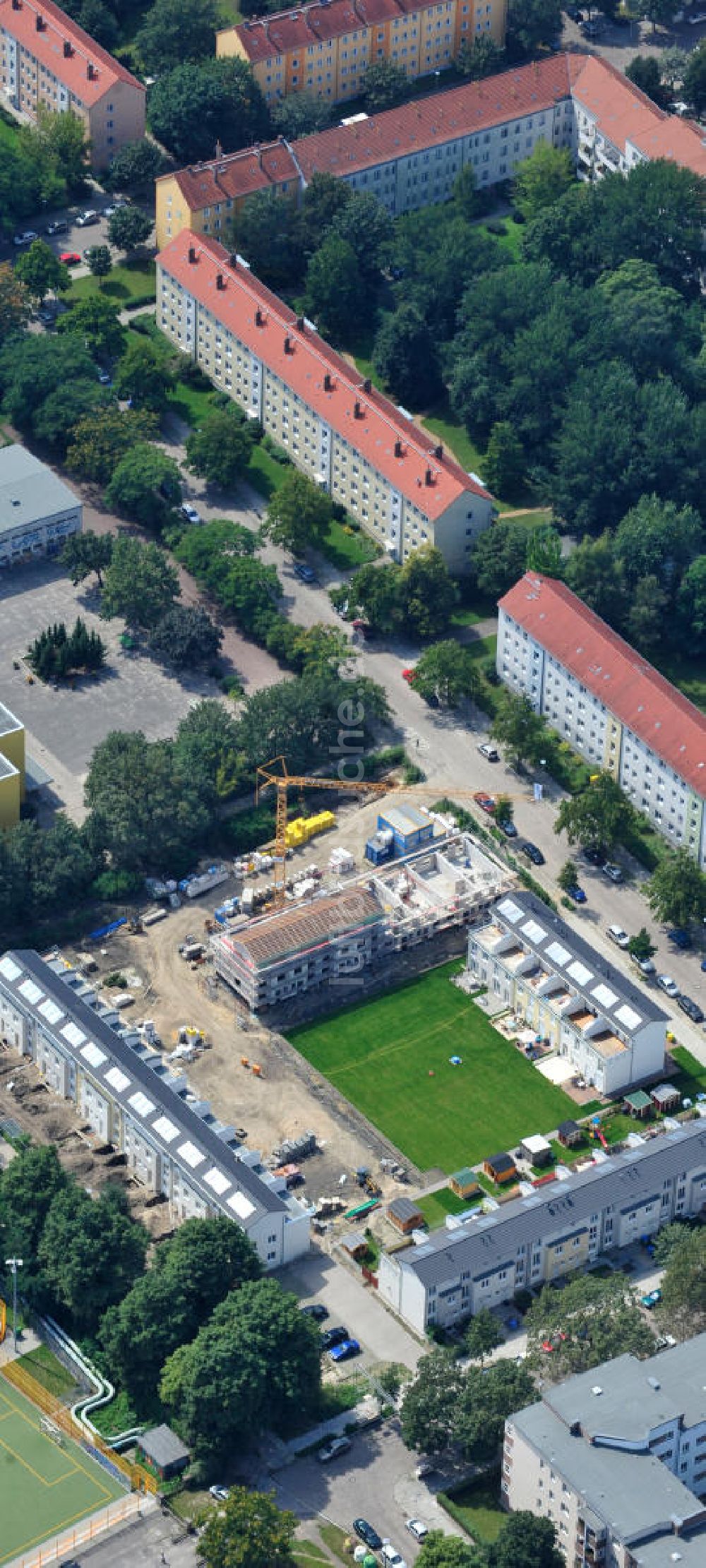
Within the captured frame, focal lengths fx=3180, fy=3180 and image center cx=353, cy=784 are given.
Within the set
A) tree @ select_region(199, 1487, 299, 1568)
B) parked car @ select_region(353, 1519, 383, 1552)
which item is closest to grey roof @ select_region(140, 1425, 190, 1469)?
tree @ select_region(199, 1487, 299, 1568)

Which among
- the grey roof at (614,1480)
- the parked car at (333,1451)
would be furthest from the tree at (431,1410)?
the grey roof at (614,1480)

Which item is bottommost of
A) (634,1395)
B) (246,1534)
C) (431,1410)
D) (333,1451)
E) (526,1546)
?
(333,1451)

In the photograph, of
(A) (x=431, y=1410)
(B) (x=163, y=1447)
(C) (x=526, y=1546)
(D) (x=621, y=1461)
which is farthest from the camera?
(B) (x=163, y=1447)

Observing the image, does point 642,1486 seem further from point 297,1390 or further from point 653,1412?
point 297,1390

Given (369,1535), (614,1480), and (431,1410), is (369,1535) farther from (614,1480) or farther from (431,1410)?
(614,1480)

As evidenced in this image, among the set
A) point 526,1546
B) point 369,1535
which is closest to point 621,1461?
point 526,1546

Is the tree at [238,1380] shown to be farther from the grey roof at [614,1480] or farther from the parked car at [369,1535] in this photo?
the grey roof at [614,1480]
